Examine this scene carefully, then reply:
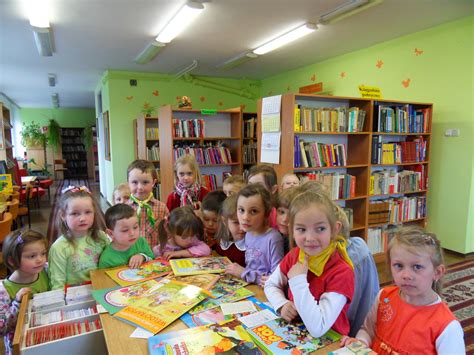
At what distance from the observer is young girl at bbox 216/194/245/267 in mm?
1674

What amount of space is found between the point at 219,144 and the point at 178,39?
1645mm

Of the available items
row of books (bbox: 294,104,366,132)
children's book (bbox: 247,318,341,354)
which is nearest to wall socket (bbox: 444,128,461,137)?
row of books (bbox: 294,104,366,132)

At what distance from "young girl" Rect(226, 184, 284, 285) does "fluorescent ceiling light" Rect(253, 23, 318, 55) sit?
3325 millimetres

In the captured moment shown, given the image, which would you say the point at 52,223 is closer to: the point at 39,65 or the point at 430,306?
the point at 39,65

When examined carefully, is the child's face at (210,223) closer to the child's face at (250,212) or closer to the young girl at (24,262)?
the child's face at (250,212)

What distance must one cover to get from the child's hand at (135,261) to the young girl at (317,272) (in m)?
0.81

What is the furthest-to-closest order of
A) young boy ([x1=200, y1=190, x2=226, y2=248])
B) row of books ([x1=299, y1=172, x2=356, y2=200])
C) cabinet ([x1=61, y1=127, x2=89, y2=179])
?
1. cabinet ([x1=61, y1=127, x2=89, y2=179])
2. row of books ([x1=299, y1=172, x2=356, y2=200])
3. young boy ([x1=200, y1=190, x2=226, y2=248])

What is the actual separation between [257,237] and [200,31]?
3620 mm

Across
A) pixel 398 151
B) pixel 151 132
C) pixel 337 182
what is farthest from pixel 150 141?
pixel 398 151

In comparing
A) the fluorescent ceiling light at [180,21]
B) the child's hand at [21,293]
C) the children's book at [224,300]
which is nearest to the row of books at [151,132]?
the fluorescent ceiling light at [180,21]

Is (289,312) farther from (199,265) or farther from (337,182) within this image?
(337,182)

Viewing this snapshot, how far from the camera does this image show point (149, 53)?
5.14 meters

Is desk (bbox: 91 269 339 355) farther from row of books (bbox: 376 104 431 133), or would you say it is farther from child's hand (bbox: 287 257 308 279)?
row of books (bbox: 376 104 431 133)

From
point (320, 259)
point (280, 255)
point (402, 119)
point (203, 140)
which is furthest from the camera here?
point (203, 140)
